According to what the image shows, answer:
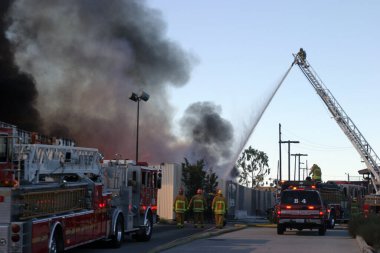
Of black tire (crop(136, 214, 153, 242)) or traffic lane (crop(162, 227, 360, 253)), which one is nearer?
traffic lane (crop(162, 227, 360, 253))

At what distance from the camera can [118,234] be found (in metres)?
16.7

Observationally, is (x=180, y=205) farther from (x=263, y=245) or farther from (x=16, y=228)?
(x=16, y=228)

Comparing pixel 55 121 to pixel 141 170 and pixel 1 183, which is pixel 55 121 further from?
pixel 1 183

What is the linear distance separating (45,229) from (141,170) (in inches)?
283

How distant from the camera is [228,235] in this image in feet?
70.8

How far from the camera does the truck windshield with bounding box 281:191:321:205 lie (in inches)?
925

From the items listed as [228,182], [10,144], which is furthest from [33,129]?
[10,144]

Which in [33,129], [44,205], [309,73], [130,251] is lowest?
[130,251]

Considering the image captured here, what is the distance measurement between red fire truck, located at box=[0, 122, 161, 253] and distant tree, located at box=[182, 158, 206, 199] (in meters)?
14.4

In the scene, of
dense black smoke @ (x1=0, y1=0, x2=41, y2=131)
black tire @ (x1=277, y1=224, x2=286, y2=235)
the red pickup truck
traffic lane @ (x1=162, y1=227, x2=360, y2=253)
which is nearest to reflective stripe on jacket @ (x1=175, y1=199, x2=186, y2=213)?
the red pickup truck

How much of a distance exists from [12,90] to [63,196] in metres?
22.9

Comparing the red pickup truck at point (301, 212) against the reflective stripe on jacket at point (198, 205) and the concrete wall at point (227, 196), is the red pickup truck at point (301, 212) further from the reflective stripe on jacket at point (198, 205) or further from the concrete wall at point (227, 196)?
the concrete wall at point (227, 196)

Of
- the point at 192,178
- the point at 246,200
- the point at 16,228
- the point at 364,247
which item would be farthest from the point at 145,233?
the point at 246,200

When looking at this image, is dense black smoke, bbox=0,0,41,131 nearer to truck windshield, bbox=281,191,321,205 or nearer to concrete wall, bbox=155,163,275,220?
concrete wall, bbox=155,163,275,220
